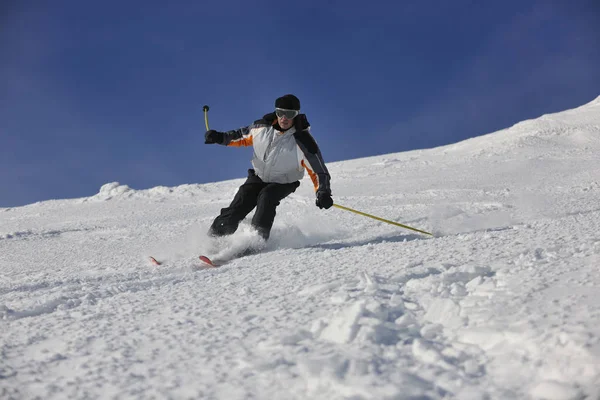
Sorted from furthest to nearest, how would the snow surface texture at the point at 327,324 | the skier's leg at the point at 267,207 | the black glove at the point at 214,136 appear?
the black glove at the point at 214,136, the skier's leg at the point at 267,207, the snow surface texture at the point at 327,324

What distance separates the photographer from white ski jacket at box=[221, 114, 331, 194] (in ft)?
14.6

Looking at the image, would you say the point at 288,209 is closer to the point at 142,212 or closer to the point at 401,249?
the point at 142,212

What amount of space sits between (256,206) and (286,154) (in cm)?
58

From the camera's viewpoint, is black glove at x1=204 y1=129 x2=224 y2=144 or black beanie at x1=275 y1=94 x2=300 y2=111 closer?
black beanie at x1=275 y1=94 x2=300 y2=111

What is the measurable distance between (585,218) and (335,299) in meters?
2.63

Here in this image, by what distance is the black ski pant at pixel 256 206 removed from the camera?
4277mm

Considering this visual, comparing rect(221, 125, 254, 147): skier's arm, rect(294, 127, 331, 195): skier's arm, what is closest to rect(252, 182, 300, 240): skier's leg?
rect(294, 127, 331, 195): skier's arm

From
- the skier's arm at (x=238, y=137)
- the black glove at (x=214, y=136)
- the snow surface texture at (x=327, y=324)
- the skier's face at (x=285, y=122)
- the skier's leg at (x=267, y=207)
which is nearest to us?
the snow surface texture at (x=327, y=324)

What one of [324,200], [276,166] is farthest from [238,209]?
[324,200]

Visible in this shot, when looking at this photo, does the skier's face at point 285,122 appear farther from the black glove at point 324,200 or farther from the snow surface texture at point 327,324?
the snow surface texture at point 327,324

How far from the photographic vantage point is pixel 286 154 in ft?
14.8

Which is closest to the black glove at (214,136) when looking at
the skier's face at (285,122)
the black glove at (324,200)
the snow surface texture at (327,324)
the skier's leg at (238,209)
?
the skier's leg at (238,209)

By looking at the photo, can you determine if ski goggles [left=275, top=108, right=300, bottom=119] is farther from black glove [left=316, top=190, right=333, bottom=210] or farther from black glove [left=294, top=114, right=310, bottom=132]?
black glove [left=316, top=190, right=333, bottom=210]

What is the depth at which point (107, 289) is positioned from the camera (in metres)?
2.79
